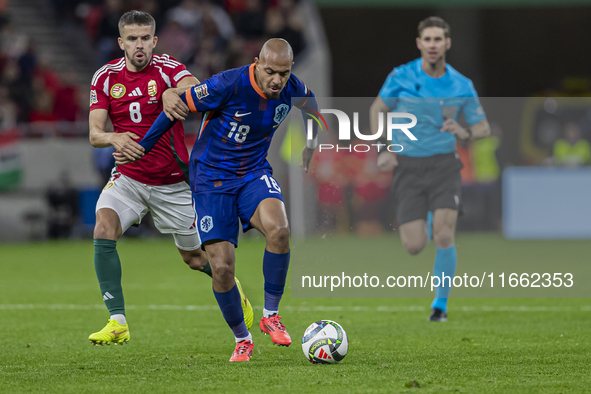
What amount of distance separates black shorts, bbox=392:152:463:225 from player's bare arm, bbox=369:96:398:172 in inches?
2.7

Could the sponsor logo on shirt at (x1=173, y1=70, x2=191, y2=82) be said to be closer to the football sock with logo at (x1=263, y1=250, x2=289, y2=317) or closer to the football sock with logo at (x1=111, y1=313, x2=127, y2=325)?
the football sock with logo at (x1=263, y1=250, x2=289, y2=317)

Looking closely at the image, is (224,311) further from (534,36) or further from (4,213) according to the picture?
(534,36)

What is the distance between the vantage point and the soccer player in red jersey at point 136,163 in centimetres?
598

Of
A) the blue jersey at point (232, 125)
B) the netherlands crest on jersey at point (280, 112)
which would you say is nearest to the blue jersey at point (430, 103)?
the blue jersey at point (232, 125)

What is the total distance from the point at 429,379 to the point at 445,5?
18.3 meters

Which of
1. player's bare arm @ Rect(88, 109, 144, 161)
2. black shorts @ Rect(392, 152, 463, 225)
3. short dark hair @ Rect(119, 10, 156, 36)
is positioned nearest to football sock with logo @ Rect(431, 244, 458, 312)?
black shorts @ Rect(392, 152, 463, 225)

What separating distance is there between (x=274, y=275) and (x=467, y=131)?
2552 millimetres

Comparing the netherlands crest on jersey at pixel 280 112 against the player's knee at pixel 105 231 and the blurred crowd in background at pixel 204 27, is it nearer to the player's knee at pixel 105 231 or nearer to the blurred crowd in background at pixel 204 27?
the player's knee at pixel 105 231

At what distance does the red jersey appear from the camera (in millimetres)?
6129

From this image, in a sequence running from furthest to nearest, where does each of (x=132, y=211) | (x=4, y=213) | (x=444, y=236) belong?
(x=4, y=213) < (x=444, y=236) < (x=132, y=211)

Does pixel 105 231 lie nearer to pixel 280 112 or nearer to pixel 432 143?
pixel 280 112

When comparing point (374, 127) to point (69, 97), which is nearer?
point (374, 127)

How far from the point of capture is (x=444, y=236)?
7430 mm

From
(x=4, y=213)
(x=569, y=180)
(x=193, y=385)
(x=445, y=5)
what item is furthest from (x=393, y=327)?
(x=445, y=5)
